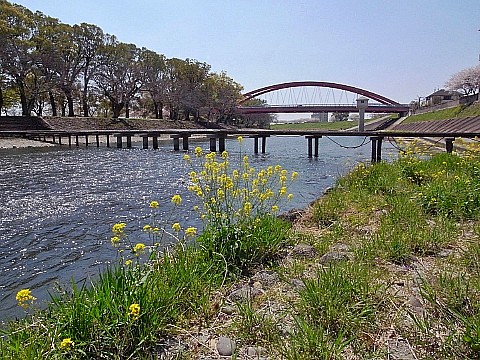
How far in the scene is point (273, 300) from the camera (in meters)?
3.58

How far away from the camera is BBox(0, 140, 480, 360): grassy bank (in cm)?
274

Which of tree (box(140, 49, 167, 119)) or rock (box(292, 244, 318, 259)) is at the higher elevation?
tree (box(140, 49, 167, 119))

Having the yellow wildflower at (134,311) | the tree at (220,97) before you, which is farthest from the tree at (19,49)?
the yellow wildflower at (134,311)

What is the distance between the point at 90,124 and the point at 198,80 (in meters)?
28.6

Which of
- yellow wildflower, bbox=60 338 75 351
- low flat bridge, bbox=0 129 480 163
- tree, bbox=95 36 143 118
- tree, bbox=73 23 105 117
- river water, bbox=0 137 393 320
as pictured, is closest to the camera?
yellow wildflower, bbox=60 338 75 351

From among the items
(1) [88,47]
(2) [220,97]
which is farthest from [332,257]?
(2) [220,97]

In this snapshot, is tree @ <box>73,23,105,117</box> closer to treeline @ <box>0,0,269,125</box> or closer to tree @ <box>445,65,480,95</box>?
treeline @ <box>0,0,269,125</box>

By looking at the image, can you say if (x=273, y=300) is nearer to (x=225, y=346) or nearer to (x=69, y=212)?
(x=225, y=346)

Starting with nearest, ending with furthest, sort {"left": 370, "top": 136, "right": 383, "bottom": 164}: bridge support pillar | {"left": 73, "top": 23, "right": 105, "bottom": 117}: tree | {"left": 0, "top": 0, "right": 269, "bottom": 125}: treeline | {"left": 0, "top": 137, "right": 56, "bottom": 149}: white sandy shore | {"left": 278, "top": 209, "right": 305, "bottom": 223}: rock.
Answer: {"left": 278, "top": 209, "right": 305, "bottom": 223}: rock, {"left": 370, "top": 136, "right": 383, "bottom": 164}: bridge support pillar, {"left": 0, "top": 137, "right": 56, "bottom": 149}: white sandy shore, {"left": 0, "top": 0, "right": 269, "bottom": 125}: treeline, {"left": 73, "top": 23, "right": 105, "bottom": 117}: tree

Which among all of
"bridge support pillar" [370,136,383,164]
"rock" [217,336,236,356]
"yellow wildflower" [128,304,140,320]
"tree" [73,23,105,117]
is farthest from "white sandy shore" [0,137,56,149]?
"rock" [217,336,236,356]

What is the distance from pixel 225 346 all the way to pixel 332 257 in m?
2.05

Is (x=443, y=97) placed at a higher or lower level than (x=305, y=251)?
higher

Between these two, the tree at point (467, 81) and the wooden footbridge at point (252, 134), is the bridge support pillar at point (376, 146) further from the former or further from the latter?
the tree at point (467, 81)

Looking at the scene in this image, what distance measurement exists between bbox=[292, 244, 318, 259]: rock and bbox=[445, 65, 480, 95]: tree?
78.3 metres
